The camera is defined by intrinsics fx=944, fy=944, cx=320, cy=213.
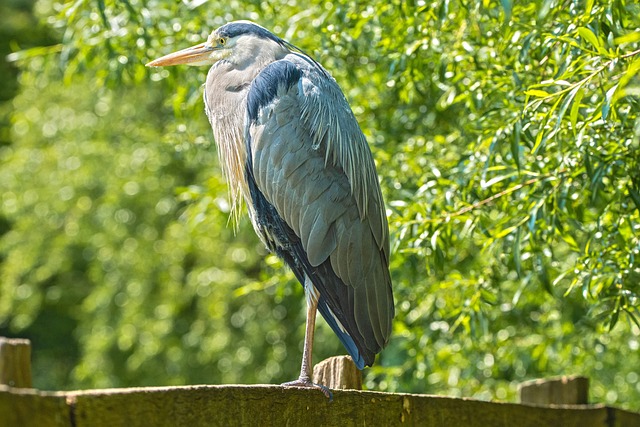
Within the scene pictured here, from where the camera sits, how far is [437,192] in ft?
11.5

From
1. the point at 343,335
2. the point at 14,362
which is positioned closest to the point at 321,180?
the point at 343,335

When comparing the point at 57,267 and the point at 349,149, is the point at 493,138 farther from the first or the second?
the point at 57,267

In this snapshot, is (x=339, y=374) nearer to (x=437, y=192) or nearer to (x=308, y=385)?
(x=308, y=385)

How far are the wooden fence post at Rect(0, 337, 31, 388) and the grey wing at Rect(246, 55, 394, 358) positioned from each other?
1.48m

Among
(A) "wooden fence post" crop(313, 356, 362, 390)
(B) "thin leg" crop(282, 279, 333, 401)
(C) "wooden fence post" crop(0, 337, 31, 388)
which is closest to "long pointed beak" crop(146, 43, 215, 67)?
(B) "thin leg" crop(282, 279, 333, 401)

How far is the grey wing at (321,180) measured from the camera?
2.84 meters

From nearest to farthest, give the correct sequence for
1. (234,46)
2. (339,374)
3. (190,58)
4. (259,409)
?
(259,409) < (339,374) < (234,46) < (190,58)

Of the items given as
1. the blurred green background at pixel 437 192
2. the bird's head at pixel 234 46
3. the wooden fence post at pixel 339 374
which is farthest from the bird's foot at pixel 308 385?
the bird's head at pixel 234 46

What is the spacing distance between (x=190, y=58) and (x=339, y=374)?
134cm

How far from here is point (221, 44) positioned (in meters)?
3.28

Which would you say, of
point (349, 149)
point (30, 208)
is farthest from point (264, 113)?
point (30, 208)

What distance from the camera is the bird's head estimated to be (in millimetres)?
3139

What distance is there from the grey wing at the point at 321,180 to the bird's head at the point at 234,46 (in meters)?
0.23

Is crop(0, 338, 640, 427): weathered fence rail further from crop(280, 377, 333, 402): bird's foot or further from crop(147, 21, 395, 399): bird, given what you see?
crop(147, 21, 395, 399): bird
